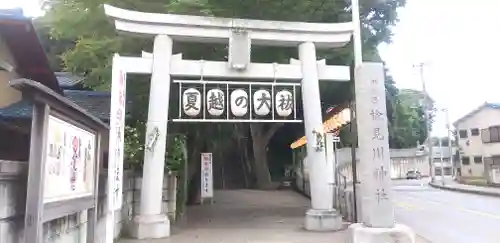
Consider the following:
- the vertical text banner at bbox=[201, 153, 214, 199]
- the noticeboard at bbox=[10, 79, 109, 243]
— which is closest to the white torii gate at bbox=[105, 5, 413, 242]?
the noticeboard at bbox=[10, 79, 109, 243]

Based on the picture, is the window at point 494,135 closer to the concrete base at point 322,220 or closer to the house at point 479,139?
the house at point 479,139

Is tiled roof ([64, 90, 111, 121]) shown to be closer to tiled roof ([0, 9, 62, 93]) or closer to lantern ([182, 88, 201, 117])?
tiled roof ([0, 9, 62, 93])

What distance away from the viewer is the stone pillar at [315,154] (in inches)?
468

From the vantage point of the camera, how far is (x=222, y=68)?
11.9 m

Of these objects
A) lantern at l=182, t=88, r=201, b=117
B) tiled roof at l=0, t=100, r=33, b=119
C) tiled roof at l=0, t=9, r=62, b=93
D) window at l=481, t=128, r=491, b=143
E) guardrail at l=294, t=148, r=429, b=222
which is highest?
window at l=481, t=128, r=491, b=143

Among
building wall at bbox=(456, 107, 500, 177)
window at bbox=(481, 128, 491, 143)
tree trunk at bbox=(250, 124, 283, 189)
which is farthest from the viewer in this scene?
building wall at bbox=(456, 107, 500, 177)

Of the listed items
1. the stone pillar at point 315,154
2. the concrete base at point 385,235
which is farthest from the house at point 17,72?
the stone pillar at point 315,154

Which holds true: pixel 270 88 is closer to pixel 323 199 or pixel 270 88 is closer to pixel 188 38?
pixel 188 38

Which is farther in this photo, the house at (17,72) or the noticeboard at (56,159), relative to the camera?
the house at (17,72)

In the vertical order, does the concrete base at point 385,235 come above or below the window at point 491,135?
below

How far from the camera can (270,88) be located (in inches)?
478

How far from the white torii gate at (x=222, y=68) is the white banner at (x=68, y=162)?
4.82 metres

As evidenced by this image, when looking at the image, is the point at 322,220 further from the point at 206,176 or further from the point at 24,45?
the point at 206,176

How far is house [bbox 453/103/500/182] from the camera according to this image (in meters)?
43.0
